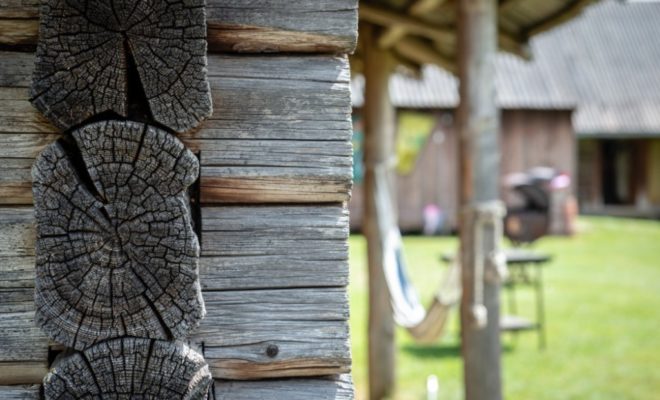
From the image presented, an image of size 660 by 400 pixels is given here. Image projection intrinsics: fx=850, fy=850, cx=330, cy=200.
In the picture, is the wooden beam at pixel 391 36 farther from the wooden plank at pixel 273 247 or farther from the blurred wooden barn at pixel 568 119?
the blurred wooden barn at pixel 568 119

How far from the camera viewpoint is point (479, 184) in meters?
4.09

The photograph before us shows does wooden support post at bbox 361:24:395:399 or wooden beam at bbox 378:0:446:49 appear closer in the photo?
wooden beam at bbox 378:0:446:49

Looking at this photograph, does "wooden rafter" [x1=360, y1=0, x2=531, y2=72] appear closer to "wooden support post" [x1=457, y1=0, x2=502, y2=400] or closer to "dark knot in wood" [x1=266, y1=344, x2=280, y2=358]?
"wooden support post" [x1=457, y1=0, x2=502, y2=400]

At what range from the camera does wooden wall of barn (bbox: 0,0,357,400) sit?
1812mm

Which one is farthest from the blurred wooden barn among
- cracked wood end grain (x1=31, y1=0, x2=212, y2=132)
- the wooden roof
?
cracked wood end grain (x1=31, y1=0, x2=212, y2=132)

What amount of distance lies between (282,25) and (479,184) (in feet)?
7.95

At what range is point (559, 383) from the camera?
6.53 m

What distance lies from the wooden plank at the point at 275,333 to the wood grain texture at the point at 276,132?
21cm

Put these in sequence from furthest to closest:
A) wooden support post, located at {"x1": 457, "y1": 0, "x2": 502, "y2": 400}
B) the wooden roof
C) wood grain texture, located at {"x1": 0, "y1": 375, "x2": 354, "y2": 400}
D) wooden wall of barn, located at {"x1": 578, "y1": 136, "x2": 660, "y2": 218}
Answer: wooden wall of barn, located at {"x1": 578, "y1": 136, "x2": 660, "y2": 218} → the wooden roof → wooden support post, located at {"x1": 457, "y1": 0, "x2": 502, "y2": 400} → wood grain texture, located at {"x1": 0, "y1": 375, "x2": 354, "y2": 400}

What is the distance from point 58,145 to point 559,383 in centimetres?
561

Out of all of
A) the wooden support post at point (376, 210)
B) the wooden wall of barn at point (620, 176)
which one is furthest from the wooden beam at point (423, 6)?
the wooden wall of barn at point (620, 176)

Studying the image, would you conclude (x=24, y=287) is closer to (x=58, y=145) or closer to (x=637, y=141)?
(x=58, y=145)

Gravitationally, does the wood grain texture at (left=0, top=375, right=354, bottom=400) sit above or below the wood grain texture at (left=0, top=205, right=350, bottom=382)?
below

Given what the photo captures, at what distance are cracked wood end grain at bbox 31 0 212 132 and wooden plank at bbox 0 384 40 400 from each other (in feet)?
1.82
